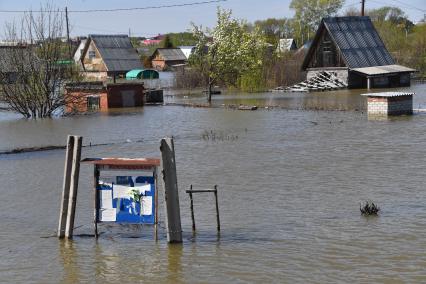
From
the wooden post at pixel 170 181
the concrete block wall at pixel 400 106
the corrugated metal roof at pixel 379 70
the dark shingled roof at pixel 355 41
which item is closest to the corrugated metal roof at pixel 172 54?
the dark shingled roof at pixel 355 41

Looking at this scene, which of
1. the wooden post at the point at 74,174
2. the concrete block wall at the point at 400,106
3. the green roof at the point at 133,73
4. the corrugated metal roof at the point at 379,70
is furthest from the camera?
the green roof at the point at 133,73

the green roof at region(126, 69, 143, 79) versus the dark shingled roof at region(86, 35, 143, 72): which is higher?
the dark shingled roof at region(86, 35, 143, 72)

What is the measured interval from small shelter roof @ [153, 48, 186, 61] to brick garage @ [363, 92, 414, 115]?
3066 inches

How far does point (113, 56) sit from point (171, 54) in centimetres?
3529

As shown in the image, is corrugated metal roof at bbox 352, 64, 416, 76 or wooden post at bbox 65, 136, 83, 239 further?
corrugated metal roof at bbox 352, 64, 416, 76

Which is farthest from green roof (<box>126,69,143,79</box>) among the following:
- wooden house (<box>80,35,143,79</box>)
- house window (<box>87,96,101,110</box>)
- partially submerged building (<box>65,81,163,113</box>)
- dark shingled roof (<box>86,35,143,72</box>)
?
house window (<box>87,96,101,110</box>)

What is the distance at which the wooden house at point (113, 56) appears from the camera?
71750 mm

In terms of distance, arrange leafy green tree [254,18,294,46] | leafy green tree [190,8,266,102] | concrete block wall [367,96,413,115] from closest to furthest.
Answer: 1. concrete block wall [367,96,413,115]
2. leafy green tree [190,8,266,102]
3. leafy green tree [254,18,294,46]

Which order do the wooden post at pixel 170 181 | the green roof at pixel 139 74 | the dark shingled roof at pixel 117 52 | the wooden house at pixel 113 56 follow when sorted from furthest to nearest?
the green roof at pixel 139 74 → the dark shingled roof at pixel 117 52 → the wooden house at pixel 113 56 → the wooden post at pixel 170 181

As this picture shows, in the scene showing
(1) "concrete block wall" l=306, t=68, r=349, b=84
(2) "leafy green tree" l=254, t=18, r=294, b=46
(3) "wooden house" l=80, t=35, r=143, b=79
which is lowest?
(1) "concrete block wall" l=306, t=68, r=349, b=84

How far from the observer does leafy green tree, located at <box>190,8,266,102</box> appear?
1903 inches

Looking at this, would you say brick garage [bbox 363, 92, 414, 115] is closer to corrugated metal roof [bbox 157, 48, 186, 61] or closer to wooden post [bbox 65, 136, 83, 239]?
wooden post [bbox 65, 136, 83, 239]

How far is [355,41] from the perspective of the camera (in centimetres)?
5894

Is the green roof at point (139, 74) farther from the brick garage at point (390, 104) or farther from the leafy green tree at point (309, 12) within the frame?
the brick garage at point (390, 104)
